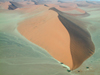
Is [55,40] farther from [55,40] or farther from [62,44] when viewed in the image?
[62,44]

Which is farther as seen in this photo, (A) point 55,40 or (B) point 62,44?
(A) point 55,40

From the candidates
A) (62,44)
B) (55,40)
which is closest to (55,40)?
(55,40)

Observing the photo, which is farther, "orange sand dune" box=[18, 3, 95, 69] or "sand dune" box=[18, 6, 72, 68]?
"sand dune" box=[18, 6, 72, 68]

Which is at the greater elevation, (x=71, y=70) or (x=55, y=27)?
(x=55, y=27)

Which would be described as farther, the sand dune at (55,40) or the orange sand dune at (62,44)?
the sand dune at (55,40)

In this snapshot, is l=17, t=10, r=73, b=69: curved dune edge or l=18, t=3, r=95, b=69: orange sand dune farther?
l=17, t=10, r=73, b=69: curved dune edge

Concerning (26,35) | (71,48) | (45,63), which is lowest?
(26,35)

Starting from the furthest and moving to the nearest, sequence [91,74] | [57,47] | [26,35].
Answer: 1. [26,35]
2. [57,47]
3. [91,74]

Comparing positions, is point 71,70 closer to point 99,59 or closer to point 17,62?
point 99,59

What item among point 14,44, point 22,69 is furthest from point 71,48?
point 14,44

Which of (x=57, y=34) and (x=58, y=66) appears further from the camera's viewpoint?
(x=57, y=34)

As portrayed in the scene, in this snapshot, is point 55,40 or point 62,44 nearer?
point 62,44
